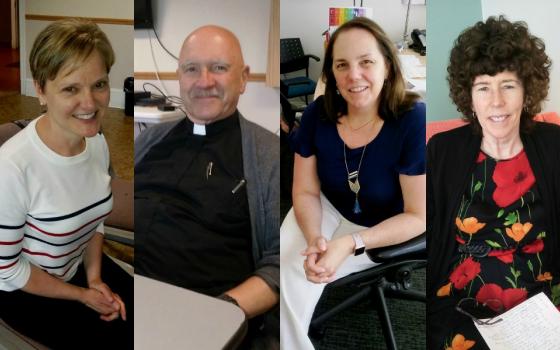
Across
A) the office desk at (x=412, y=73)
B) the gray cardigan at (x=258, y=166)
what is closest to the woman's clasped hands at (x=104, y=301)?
the gray cardigan at (x=258, y=166)

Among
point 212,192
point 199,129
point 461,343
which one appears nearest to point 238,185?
A: point 212,192

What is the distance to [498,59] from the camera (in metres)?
1.46

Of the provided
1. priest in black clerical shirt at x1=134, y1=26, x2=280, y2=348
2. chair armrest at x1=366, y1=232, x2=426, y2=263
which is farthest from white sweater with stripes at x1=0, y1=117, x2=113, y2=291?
chair armrest at x1=366, y1=232, x2=426, y2=263

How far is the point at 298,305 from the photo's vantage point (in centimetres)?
138

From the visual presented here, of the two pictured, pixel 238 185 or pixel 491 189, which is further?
pixel 491 189

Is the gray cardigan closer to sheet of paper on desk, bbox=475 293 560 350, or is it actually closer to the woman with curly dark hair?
the woman with curly dark hair

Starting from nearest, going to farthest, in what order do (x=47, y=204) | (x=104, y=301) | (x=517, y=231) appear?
(x=47, y=204) < (x=104, y=301) < (x=517, y=231)

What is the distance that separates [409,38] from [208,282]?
0.83 m

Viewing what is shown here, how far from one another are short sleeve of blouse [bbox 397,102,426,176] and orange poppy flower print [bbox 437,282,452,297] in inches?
14.7

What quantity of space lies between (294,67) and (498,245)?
0.78 m

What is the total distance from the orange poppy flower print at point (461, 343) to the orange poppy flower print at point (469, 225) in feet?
1.00

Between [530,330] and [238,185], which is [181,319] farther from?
[530,330]

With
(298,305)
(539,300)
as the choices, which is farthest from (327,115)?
(539,300)

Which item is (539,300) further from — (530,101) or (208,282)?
(208,282)
